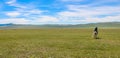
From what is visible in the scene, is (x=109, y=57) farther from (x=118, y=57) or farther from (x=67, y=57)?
(x=67, y=57)

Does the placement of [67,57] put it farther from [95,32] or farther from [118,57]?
[95,32]

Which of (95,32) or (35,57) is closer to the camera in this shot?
(35,57)

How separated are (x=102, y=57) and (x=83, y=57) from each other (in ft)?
5.02

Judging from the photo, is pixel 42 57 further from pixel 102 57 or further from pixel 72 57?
pixel 102 57

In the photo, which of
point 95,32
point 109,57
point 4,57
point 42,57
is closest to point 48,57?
point 42,57

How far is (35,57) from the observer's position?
1853 centimetres

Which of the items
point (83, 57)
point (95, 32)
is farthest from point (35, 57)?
point (95, 32)

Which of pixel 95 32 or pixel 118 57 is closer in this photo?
pixel 118 57

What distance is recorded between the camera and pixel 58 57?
731 inches

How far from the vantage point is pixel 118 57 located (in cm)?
1886

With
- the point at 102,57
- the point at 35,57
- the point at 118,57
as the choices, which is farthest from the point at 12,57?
the point at 118,57

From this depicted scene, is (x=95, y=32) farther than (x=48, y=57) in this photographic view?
Yes

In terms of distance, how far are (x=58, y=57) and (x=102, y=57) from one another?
3502mm

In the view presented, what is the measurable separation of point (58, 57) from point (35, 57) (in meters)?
1.80
